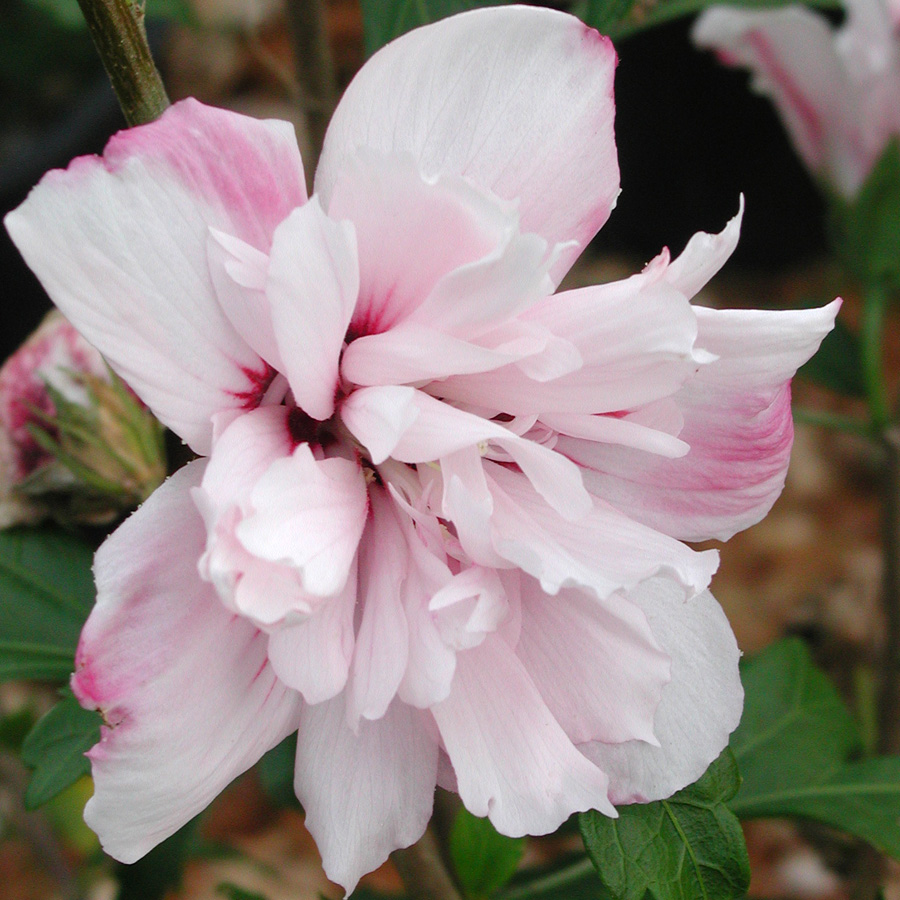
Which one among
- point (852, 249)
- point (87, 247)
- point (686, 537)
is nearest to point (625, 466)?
point (686, 537)

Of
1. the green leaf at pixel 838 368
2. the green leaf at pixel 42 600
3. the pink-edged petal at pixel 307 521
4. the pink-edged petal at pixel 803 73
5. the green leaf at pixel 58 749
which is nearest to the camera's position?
the pink-edged petal at pixel 307 521

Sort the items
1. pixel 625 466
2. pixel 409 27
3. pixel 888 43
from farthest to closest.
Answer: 1. pixel 888 43
2. pixel 409 27
3. pixel 625 466

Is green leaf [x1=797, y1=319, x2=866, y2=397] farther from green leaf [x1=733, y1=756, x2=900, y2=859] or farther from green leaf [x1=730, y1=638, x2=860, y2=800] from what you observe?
green leaf [x1=733, y1=756, x2=900, y2=859]

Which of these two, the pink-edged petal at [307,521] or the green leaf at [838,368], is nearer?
the pink-edged petal at [307,521]

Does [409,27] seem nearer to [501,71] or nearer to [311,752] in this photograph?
[501,71]

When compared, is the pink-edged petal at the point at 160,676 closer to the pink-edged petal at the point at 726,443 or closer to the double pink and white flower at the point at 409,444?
the double pink and white flower at the point at 409,444

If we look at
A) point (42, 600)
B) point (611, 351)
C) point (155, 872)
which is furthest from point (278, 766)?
point (611, 351)

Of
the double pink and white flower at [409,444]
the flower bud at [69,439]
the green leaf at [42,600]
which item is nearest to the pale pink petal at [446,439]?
the double pink and white flower at [409,444]
